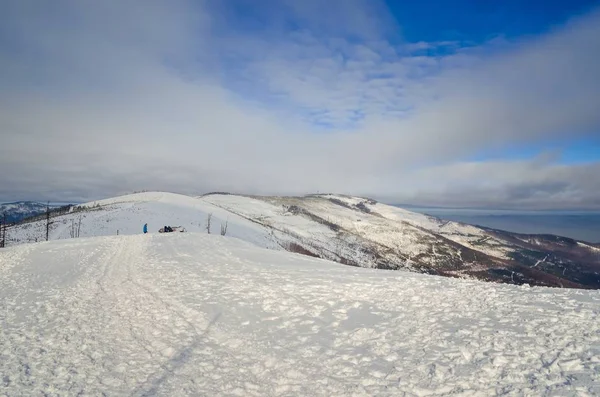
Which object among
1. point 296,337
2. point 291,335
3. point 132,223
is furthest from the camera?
point 132,223

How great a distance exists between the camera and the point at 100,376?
9305 mm

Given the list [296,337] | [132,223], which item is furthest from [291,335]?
[132,223]

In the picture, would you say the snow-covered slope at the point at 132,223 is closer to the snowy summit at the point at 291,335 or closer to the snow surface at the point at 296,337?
the snowy summit at the point at 291,335

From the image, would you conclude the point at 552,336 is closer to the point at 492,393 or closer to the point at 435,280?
the point at 492,393

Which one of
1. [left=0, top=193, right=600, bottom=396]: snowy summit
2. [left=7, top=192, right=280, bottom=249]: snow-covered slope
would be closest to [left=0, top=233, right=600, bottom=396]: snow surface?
[left=0, top=193, right=600, bottom=396]: snowy summit

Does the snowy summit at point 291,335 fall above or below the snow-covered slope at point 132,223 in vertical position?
above

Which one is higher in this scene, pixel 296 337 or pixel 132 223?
pixel 296 337

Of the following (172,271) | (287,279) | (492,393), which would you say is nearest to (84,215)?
(172,271)

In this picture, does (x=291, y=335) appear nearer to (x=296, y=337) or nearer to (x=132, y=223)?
(x=296, y=337)

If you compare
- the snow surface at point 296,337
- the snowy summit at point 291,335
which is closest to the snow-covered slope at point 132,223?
the snowy summit at point 291,335

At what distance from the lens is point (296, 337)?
12.1 m

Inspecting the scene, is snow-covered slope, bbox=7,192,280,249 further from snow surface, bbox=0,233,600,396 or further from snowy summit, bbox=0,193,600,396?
snow surface, bbox=0,233,600,396

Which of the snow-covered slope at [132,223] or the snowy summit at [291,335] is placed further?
the snow-covered slope at [132,223]

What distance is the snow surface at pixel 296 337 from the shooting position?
28.1 feet
